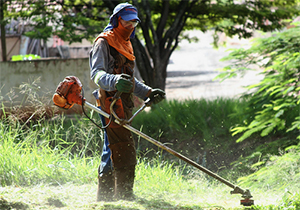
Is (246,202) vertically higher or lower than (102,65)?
lower

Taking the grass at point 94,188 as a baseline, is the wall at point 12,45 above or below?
above

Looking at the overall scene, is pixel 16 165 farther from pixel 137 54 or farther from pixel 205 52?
pixel 205 52

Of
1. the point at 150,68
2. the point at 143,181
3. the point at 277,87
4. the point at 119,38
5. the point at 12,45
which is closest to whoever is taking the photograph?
the point at 119,38

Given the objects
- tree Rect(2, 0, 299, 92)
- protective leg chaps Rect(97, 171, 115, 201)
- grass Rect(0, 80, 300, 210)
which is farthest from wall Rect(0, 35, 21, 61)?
protective leg chaps Rect(97, 171, 115, 201)

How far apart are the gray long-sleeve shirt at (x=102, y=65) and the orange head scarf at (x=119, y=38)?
0.06 meters

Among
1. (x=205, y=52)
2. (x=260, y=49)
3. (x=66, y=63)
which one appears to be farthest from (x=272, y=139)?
(x=205, y=52)

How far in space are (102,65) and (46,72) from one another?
486 centimetres

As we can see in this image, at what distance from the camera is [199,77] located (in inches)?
763

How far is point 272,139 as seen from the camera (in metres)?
5.98

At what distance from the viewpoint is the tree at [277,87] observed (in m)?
5.23

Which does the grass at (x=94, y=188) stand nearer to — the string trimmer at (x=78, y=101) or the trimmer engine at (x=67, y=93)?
the string trimmer at (x=78, y=101)

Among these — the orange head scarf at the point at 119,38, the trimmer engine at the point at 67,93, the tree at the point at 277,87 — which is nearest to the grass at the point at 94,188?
the tree at the point at 277,87

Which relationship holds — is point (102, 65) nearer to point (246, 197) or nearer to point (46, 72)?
point (246, 197)

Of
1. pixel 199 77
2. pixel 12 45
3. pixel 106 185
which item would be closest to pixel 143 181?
pixel 106 185
